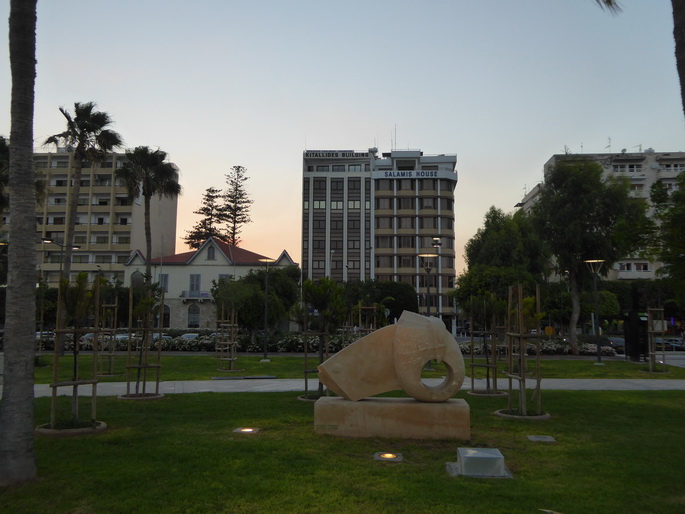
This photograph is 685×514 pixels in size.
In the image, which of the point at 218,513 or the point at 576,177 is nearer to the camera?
the point at 218,513

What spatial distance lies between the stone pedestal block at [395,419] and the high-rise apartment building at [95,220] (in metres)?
65.4

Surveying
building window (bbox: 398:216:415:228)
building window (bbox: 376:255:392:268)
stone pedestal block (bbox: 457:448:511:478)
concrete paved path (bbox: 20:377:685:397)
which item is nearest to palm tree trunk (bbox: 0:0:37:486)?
stone pedestal block (bbox: 457:448:511:478)

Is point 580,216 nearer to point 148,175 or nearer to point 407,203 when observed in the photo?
point 148,175

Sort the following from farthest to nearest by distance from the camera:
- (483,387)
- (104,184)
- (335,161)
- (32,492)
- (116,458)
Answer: (335,161), (104,184), (483,387), (116,458), (32,492)

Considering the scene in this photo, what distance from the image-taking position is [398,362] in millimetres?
10195

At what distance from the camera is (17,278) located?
24.7ft

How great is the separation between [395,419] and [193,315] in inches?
2203

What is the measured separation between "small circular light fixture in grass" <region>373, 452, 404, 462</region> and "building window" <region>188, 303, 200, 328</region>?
185 feet

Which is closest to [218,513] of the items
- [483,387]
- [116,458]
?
[116,458]

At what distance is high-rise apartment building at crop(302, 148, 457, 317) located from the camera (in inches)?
3226

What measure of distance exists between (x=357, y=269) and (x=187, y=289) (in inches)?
1098

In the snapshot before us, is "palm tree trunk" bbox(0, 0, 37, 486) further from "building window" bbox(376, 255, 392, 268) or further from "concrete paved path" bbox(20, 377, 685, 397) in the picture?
"building window" bbox(376, 255, 392, 268)

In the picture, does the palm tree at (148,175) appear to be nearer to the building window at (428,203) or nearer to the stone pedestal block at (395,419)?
the stone pedestal block at (395,419)

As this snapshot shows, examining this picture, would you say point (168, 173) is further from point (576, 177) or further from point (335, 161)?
point (335, 161)
